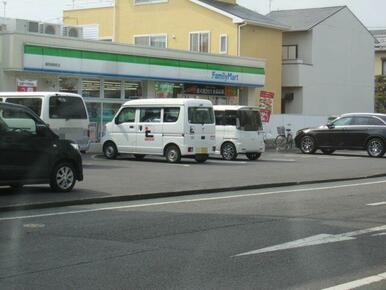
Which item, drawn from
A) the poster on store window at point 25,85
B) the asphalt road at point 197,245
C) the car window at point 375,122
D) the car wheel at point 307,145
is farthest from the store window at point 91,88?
the asphalt road at point 197,245

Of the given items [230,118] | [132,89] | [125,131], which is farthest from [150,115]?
[132,89]

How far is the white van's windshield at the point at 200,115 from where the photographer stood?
881 inches

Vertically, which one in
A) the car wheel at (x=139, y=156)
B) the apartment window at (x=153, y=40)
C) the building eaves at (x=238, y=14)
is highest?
→ the building eaves at (x=238, y=14)

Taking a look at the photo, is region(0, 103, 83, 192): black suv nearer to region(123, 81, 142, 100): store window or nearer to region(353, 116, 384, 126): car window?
region(123, 81, 142, 100): store window

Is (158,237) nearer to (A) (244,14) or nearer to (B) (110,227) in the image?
(B) (110,227)

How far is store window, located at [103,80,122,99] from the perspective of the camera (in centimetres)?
2794

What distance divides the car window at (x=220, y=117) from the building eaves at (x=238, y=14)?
41.0 ft

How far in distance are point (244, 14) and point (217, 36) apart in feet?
7.81

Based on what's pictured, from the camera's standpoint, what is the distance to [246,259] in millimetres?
7633

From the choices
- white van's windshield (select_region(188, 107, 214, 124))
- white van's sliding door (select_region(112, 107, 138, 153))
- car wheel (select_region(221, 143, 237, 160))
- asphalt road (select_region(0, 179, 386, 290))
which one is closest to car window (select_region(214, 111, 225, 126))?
car wheel (select_region(221, 143, 237, 160))

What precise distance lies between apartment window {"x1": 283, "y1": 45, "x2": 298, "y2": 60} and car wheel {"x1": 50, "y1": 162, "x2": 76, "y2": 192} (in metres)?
30.6

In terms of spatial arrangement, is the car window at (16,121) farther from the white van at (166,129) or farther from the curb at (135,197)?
the white van at (166,129)

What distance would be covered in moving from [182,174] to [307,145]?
12.3 m

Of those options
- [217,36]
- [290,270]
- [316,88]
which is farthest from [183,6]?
[290,270]
